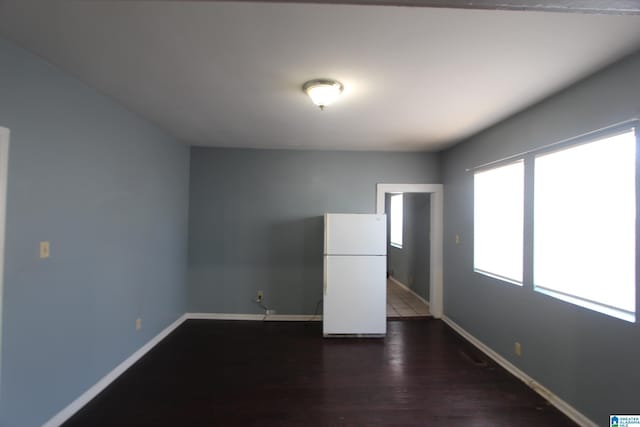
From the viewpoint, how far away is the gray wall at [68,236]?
171cm

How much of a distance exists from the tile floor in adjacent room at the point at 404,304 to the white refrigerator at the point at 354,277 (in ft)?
3.35

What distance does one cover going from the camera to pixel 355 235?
11.8 ft

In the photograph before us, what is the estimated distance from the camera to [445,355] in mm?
3092

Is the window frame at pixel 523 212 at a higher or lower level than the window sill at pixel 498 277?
higher

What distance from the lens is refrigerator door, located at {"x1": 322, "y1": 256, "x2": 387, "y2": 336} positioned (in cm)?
357

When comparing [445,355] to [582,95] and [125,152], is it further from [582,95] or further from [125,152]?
[125,152]

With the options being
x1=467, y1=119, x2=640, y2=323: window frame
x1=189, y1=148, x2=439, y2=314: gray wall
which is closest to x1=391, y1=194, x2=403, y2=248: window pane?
x1=189, y1=148, x2=439, y2=314: gray wall

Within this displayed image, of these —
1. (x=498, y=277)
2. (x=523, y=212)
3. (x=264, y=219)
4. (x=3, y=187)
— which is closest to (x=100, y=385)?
(x=3, y=187)

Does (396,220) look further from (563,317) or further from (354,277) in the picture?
(563,317)

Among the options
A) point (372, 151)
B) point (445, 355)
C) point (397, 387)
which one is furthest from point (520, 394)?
point (372, 151)

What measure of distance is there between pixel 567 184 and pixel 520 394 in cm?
174

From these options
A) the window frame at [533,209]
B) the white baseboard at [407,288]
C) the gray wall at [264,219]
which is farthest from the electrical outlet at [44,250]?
the white baseboard at [407,288]

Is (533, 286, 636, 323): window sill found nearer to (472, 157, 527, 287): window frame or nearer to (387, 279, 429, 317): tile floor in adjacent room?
(472, 157, 527, 287): window frame

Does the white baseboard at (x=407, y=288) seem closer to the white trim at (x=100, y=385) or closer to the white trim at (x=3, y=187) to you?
the white trim at (x=100, y=385)
